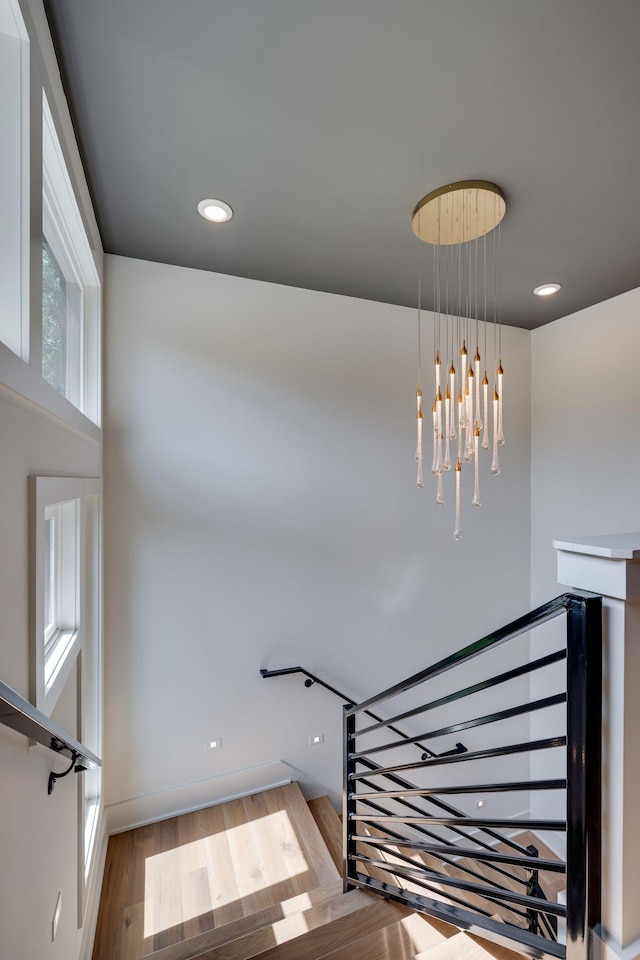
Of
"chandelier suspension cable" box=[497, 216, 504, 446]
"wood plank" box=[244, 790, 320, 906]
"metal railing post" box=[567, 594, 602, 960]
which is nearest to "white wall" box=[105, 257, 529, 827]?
"wood plank" box=[244, 790, 320, 906]

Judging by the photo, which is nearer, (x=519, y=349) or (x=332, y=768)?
(x=332, y=768)

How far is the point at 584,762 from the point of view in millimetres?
840

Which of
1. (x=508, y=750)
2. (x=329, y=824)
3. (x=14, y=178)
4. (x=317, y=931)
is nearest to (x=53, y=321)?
(x=14, y=178)

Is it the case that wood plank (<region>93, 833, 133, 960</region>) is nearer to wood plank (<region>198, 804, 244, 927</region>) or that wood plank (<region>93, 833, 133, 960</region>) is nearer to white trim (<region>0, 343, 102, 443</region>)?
wood plank (<region>198, 804, 244, 927</region>)

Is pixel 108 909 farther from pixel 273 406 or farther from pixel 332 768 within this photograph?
pixel 273 406

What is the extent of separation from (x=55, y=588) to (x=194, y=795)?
1792mm

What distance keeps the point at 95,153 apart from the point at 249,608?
2593mm

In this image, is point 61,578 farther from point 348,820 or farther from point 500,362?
point 500,362

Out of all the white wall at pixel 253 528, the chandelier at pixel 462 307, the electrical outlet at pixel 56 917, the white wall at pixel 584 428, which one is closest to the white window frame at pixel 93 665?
the white wall at pixel 253 528

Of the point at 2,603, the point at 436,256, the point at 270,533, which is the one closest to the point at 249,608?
the point at 270,533

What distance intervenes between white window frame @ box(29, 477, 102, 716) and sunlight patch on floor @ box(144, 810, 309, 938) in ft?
4.71

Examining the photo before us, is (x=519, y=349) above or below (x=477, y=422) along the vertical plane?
above

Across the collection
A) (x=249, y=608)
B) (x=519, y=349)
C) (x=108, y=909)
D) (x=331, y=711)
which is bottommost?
(x=108, y=909)

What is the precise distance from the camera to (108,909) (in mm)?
2191
